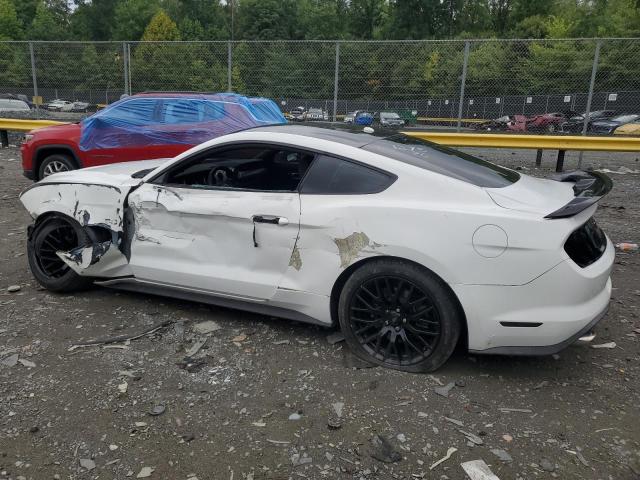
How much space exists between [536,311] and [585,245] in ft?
1.81

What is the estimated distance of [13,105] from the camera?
51.0ft

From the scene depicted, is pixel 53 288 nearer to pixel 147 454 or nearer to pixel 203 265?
→ pixel 203 265

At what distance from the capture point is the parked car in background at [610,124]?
12.6 m

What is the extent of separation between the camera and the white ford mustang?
10.1 feet

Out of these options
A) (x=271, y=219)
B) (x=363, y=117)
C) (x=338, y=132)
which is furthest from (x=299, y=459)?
(x=363, y=117)

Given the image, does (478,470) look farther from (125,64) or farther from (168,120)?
(125,64)

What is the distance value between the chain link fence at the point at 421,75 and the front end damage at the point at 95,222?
9352 millimetres

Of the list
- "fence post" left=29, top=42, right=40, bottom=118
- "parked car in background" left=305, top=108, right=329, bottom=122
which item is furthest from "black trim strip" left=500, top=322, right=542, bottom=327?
"fence post" left=29, top=42, right=40, bottom=118

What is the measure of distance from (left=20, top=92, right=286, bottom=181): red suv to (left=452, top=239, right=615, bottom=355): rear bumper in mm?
5904

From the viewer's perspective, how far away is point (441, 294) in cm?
318

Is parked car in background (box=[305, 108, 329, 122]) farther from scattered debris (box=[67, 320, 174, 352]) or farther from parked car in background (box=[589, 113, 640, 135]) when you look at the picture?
scattered debris (box=[67, 320, 174, 352])

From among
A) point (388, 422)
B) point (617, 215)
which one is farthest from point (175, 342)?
point (617, 215)

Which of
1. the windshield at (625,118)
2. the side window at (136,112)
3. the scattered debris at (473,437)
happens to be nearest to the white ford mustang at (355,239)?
the scattered debris at (473,437)

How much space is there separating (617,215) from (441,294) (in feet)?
18.6
